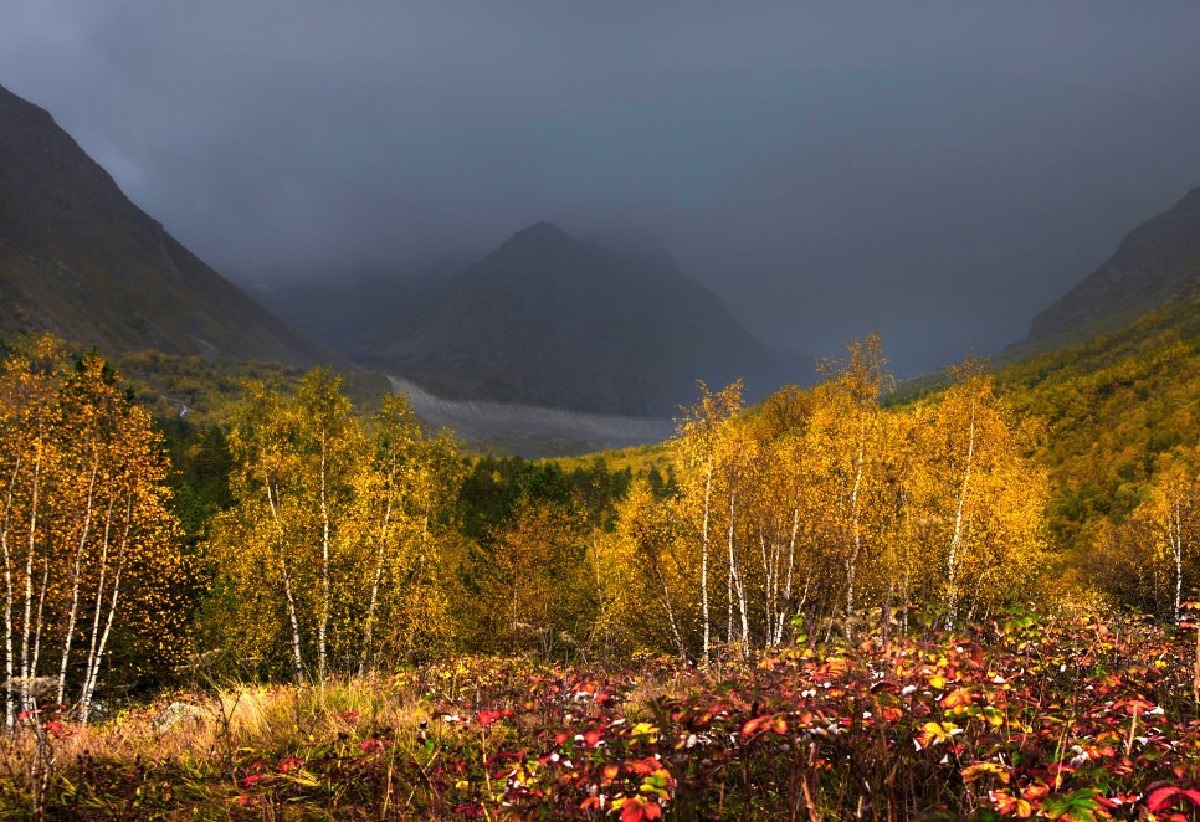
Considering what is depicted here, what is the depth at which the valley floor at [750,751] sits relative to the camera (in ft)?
11.7

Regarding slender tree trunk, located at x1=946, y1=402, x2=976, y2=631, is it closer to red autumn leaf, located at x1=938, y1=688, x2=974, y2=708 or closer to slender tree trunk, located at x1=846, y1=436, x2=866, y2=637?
slender tree trunk, located at x1=846, y1=436, x2=866, y2=637

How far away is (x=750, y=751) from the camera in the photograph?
12.9ft

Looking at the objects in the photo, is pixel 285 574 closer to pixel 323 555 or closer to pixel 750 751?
pixel 323 555

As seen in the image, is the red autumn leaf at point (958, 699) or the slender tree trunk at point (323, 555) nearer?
the red autumn leaf at point (958, 699)

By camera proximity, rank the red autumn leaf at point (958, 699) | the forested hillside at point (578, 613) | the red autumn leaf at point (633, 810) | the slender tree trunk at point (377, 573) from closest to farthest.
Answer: the red autumn leaf at point (633, 810) < the red autumn leaf at point (958, 699) < the forested hillside at point (578, 613) < the slender tree trunk at point (377, 573)

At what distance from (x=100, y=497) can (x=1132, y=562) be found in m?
55.8

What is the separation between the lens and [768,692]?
16.1ft

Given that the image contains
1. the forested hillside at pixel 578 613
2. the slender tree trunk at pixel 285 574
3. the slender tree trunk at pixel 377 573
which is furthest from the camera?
the slender tree trunk at pixel 377 573

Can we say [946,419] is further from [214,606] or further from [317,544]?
[214,606]

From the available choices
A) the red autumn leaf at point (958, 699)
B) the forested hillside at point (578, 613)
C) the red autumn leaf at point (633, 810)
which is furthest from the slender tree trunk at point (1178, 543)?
the red autumn leaf at point (633, 810)

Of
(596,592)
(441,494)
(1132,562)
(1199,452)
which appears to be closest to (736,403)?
(441,494)

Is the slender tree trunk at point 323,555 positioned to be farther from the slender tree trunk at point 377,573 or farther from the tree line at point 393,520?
the slender tree trunk at point 377,573

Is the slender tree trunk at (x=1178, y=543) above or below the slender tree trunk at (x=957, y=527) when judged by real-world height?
below

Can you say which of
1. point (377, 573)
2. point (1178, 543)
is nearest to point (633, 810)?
point (377, 573)
